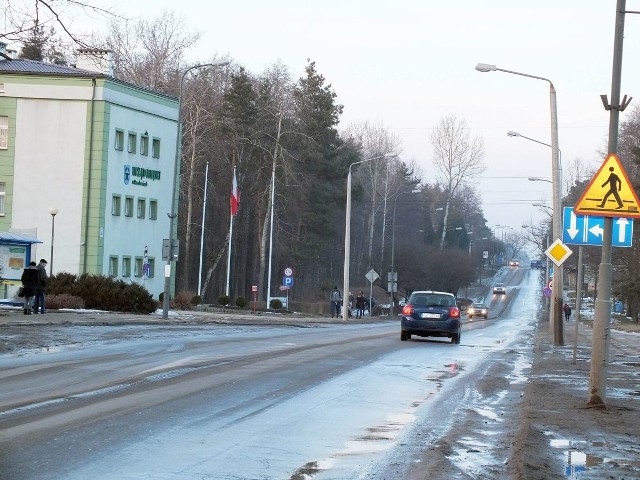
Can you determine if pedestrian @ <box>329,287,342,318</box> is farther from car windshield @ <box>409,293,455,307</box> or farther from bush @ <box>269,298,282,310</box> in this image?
car windshield @ <box>409,293,455,307</box>

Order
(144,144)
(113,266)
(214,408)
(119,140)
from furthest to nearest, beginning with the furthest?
(144,144)
(119,140)
(113,266)
(214,408)

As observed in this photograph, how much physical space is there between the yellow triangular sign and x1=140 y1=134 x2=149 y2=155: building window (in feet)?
161

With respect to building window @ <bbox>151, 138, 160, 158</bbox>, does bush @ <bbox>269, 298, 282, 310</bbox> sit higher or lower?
lower

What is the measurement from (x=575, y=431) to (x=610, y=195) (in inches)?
129

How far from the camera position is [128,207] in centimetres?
6028

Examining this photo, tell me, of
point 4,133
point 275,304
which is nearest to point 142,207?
point 4,133

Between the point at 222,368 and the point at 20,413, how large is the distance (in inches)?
278

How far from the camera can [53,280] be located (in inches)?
1700

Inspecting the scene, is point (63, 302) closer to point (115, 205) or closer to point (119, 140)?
point (115, 205)

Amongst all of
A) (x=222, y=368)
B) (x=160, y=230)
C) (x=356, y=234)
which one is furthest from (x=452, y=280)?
(x=222, y=368)

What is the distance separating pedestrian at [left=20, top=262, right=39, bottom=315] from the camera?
34.0m

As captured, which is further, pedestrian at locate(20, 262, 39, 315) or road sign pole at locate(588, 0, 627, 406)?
pedestrian at locate(20, 262, 39, 315)

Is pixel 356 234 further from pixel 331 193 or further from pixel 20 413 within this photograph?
pixel 20 413

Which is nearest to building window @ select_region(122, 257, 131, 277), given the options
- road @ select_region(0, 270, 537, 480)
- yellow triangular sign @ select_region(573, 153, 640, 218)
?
road @ select_region(0, 270, 537, 480)
